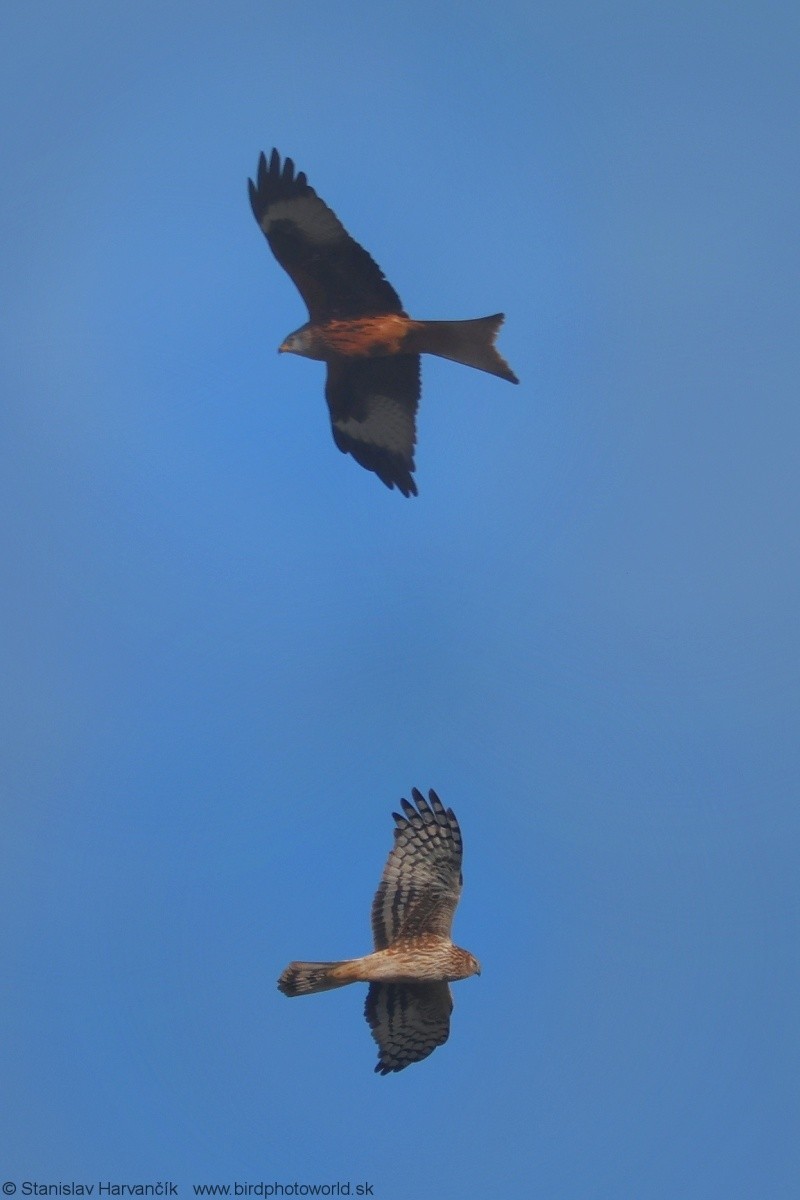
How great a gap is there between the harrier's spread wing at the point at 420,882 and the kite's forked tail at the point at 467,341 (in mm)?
3080

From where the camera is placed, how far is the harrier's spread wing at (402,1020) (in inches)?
382

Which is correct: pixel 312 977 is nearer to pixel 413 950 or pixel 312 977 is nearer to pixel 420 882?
pixel 413 950

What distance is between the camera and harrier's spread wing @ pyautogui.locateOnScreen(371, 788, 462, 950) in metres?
9.50

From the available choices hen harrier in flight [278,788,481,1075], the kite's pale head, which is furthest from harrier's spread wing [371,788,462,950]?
the kite's pale head

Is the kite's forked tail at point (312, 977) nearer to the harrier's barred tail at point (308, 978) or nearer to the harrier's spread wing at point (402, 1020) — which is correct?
the harrier's barred tail at point (308, 978)

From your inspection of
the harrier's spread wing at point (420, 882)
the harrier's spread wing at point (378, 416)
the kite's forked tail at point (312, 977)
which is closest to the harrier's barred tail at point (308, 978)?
the kite's forked tail at point (312, 977)

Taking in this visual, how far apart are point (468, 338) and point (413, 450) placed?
1308 millimetres

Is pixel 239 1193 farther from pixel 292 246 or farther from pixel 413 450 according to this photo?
pixel 292 246

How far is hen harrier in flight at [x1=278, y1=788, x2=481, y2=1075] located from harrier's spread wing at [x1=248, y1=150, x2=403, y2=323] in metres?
3.60

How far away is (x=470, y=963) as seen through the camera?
31.1 feet

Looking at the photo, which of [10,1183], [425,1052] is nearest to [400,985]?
[425,1052]

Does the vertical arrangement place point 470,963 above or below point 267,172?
below

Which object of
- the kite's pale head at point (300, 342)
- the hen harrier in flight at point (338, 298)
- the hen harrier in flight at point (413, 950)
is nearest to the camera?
the hen harrier in flight at point (413, 950)

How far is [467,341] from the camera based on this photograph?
10523 millimetres
